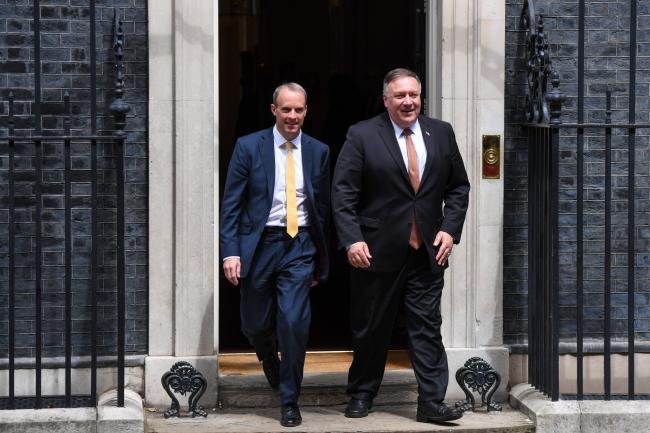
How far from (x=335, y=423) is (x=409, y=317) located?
0.70 meters

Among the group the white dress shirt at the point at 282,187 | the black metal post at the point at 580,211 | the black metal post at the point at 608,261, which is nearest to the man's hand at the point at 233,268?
the white dress shirt at the point at 282,187

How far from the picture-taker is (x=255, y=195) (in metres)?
8.08

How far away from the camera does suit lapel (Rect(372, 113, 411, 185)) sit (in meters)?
7.97

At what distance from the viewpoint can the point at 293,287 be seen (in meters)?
7.99

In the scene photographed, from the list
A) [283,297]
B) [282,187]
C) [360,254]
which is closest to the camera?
[360,254]

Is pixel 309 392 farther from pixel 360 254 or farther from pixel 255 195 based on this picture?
pixel 255 195

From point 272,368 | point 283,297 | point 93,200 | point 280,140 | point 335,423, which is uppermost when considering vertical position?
point 280,140

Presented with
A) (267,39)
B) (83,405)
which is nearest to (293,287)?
(83,405)

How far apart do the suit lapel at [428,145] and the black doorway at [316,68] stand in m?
1.57

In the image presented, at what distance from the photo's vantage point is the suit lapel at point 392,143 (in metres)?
7.97

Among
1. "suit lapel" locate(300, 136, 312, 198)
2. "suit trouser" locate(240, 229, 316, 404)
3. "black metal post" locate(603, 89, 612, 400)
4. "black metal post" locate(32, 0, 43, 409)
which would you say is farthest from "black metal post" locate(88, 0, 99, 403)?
"black metal post" locate(603, 89, 612, 400)

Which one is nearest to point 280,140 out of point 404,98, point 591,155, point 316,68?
point 404,98

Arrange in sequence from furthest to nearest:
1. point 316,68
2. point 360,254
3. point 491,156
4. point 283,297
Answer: point 316,68
point 491,156
point 283,297
point 360,254

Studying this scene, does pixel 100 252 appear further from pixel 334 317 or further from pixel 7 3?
pixel 334 317
